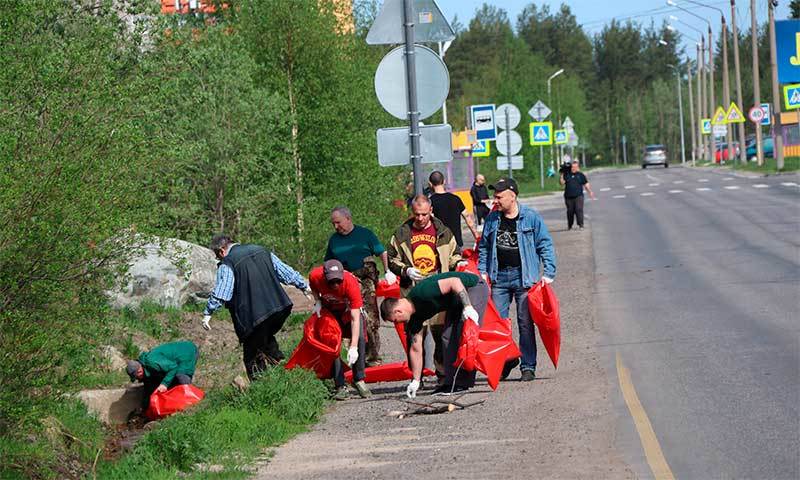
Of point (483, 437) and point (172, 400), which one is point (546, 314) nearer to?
point (483, 437)

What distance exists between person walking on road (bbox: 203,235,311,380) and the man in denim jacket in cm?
189

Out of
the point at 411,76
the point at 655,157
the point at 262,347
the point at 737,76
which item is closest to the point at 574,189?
the point at 262,347

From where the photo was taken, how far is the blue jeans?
12.2m

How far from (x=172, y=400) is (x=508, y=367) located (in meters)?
3.75

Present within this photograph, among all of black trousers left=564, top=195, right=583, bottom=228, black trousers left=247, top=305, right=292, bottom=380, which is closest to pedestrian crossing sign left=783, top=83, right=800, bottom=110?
black trousers left=564, top=195, right=583, bottom=228

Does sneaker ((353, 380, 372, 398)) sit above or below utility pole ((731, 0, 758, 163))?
below

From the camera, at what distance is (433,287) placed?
452 inches

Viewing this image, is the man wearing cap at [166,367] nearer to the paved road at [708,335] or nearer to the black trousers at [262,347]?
the black trousers at [262,347]

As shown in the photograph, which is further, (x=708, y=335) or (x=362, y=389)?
(x=708, y=335)

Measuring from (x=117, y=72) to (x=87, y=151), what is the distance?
195 inches

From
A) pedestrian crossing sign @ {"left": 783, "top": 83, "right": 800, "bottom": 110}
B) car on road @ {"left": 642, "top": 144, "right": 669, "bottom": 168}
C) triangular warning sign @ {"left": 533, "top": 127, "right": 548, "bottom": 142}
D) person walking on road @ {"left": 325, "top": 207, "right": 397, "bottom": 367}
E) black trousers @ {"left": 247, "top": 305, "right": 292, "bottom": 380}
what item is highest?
pedestrian crossing sign @ {"left": 783, "top": 83, "right": 800, "bottom": 110}

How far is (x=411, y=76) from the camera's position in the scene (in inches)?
491

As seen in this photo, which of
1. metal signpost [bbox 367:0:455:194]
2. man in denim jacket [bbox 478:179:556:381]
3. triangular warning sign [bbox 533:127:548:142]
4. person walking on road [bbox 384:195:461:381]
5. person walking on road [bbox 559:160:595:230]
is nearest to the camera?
man in denim jacket [bbox 478:179:556:381]

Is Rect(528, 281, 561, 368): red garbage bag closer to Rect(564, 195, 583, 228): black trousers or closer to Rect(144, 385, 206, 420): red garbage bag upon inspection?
Rect(144, 385, 206, 420): red garbage bag
